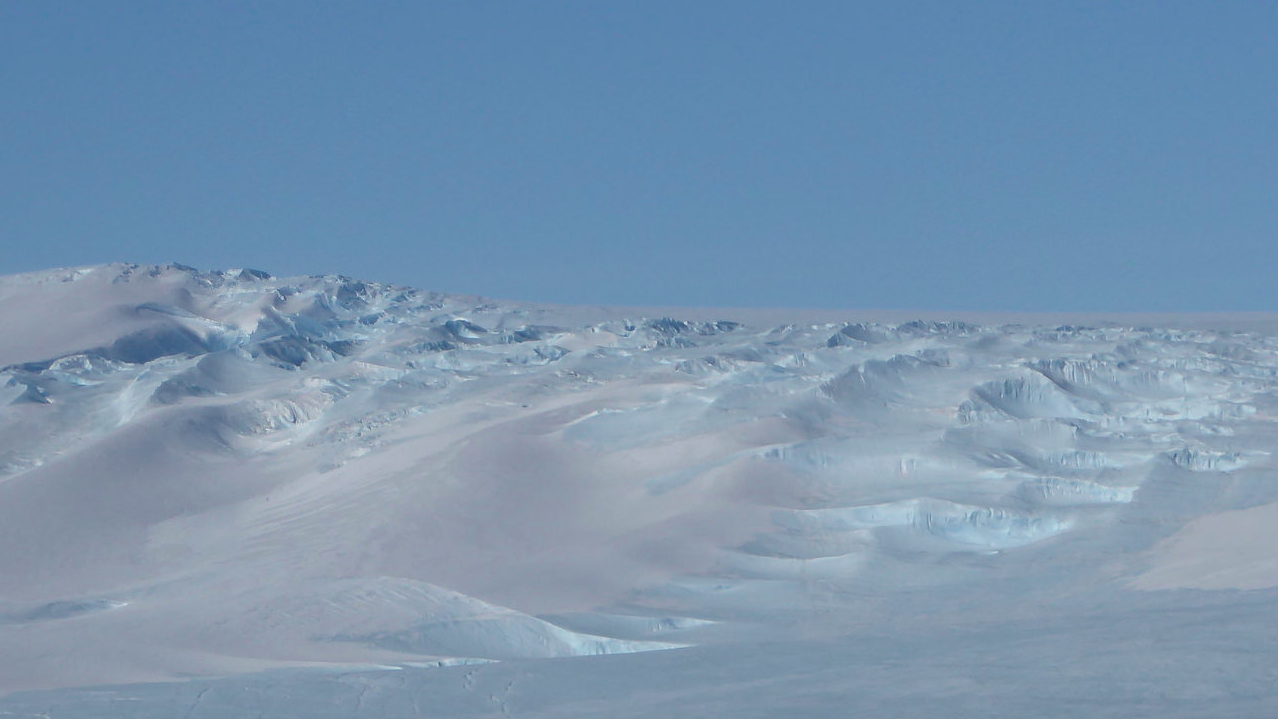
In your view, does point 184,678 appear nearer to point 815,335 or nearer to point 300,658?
point 300,658

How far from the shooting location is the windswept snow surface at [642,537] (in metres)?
4.32

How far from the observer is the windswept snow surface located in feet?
14.2

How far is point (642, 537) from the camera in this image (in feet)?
22.1

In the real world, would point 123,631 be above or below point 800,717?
above

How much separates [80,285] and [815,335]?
34.4 ft

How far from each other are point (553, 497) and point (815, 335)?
9589 mm

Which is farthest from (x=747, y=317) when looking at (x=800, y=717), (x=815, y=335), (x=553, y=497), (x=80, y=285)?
(x=800, y=717)

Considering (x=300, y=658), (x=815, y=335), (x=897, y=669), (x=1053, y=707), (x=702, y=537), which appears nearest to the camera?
(x=1053, y=707)

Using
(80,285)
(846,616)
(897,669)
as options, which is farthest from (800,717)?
(80,285)

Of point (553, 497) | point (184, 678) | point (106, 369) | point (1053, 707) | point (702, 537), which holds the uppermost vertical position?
point (106, 369)

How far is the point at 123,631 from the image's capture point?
552cm

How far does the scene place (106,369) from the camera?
13250 mm

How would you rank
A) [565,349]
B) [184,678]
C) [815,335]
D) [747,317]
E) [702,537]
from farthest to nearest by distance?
[747,317], [815,335], [565,349], [702,537], [184,678]

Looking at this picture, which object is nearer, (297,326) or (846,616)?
(846,616)
